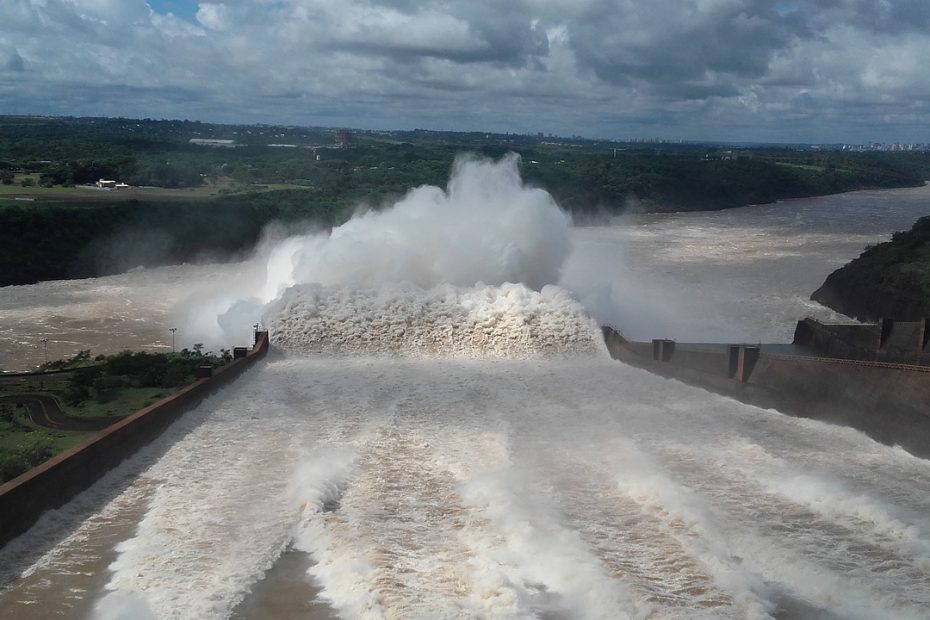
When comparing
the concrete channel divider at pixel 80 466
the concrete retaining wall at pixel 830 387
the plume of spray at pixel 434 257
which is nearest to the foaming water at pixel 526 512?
the concrete retaining wall at pixel 830 387

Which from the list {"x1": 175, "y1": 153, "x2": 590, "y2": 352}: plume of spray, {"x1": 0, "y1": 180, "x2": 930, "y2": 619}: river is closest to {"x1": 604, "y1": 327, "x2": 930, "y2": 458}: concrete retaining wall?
{"x1": 0, "y1": 180, "x2": 930, "y2": 619}: river

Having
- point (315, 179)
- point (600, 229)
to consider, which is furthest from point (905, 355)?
point (315, 179)

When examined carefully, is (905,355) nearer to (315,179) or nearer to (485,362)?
(485,362)

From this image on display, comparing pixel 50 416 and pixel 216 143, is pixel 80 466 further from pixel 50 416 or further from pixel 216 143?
pixel 216 143

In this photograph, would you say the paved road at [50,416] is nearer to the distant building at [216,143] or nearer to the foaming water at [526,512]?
the foaming water at [526,512]

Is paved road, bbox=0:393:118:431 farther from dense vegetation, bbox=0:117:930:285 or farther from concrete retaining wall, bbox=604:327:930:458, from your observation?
dense vegetation, bbox=0:117:930:285

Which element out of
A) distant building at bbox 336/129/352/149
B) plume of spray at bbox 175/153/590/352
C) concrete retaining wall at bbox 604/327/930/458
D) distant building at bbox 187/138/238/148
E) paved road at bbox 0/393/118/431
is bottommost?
paved road at bbox 0/393/118/431

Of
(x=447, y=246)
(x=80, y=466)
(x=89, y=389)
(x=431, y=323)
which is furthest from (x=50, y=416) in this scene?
(x=447, y=246)
